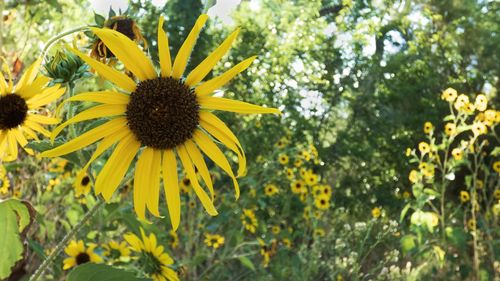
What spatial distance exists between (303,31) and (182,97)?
4169 mm

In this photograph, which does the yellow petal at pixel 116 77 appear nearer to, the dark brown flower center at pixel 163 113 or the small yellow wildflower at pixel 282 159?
the dark brown flower center at pixel 163 113

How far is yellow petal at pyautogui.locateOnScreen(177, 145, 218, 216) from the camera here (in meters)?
0.76

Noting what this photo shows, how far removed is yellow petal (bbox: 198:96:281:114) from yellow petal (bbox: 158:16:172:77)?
0.06 metres

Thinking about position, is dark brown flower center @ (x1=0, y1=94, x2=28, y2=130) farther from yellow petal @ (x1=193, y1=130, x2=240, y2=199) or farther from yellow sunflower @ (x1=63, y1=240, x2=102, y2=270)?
yellow sunflower @ (x1=63, y1=240, x2=102, y2=270)

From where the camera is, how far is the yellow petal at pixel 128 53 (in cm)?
69

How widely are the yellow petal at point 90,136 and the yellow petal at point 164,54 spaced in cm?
8

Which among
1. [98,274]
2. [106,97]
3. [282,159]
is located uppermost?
[282,159]

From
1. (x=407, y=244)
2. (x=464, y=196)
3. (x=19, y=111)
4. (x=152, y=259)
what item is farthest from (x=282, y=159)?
(x=19, y=111)

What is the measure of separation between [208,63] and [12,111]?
0.45 meters

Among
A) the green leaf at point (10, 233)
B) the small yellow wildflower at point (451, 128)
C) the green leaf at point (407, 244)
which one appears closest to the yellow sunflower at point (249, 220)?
the green leaf at point (407, 244)

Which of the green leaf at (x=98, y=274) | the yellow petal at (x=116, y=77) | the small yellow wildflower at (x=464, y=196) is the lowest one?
the green leaf at (x=98, y=274)

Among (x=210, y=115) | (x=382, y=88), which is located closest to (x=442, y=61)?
(x=382, y=88)

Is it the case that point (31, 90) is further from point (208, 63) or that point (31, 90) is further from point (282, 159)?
point (282, 159)

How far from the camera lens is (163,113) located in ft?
2.66
